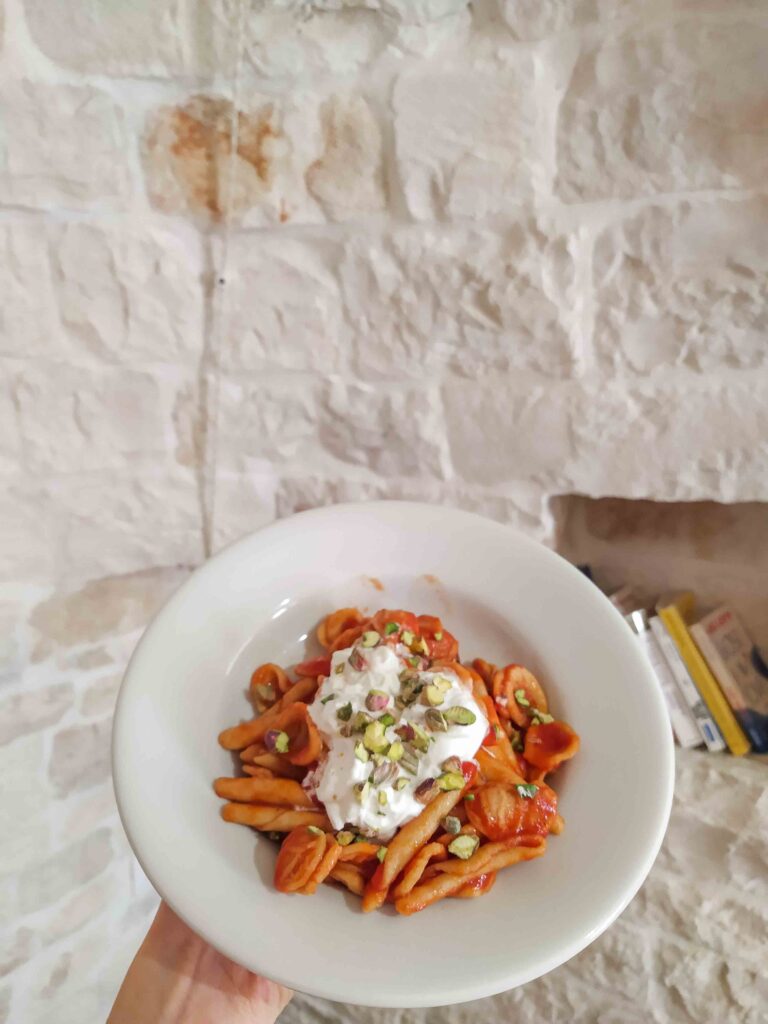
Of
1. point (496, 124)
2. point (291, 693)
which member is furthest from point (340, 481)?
point (496, 124)

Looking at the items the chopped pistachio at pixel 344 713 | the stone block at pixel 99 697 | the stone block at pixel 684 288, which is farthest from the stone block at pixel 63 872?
the stone block at pixel 684 288

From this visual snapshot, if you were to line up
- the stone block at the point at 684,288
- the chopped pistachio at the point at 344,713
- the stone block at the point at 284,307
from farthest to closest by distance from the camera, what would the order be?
the stone block at the point at 284,307
the stone block at the point at 684,288
the chopped pistachio at the point at 344,713

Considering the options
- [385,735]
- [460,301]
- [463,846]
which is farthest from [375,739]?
[460,301]

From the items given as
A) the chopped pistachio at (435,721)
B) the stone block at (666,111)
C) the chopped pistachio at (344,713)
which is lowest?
the chopped pistachio at (344,713)

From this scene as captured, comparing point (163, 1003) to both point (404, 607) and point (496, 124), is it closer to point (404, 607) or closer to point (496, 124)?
point (404, 607)

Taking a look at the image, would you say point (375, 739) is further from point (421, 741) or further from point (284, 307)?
point (284, 307)

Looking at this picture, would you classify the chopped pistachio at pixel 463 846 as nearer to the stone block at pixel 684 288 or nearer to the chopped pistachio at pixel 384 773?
the chopped pistachio at pixel 384 773

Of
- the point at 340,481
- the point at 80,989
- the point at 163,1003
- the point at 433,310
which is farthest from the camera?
the point at 80,989
